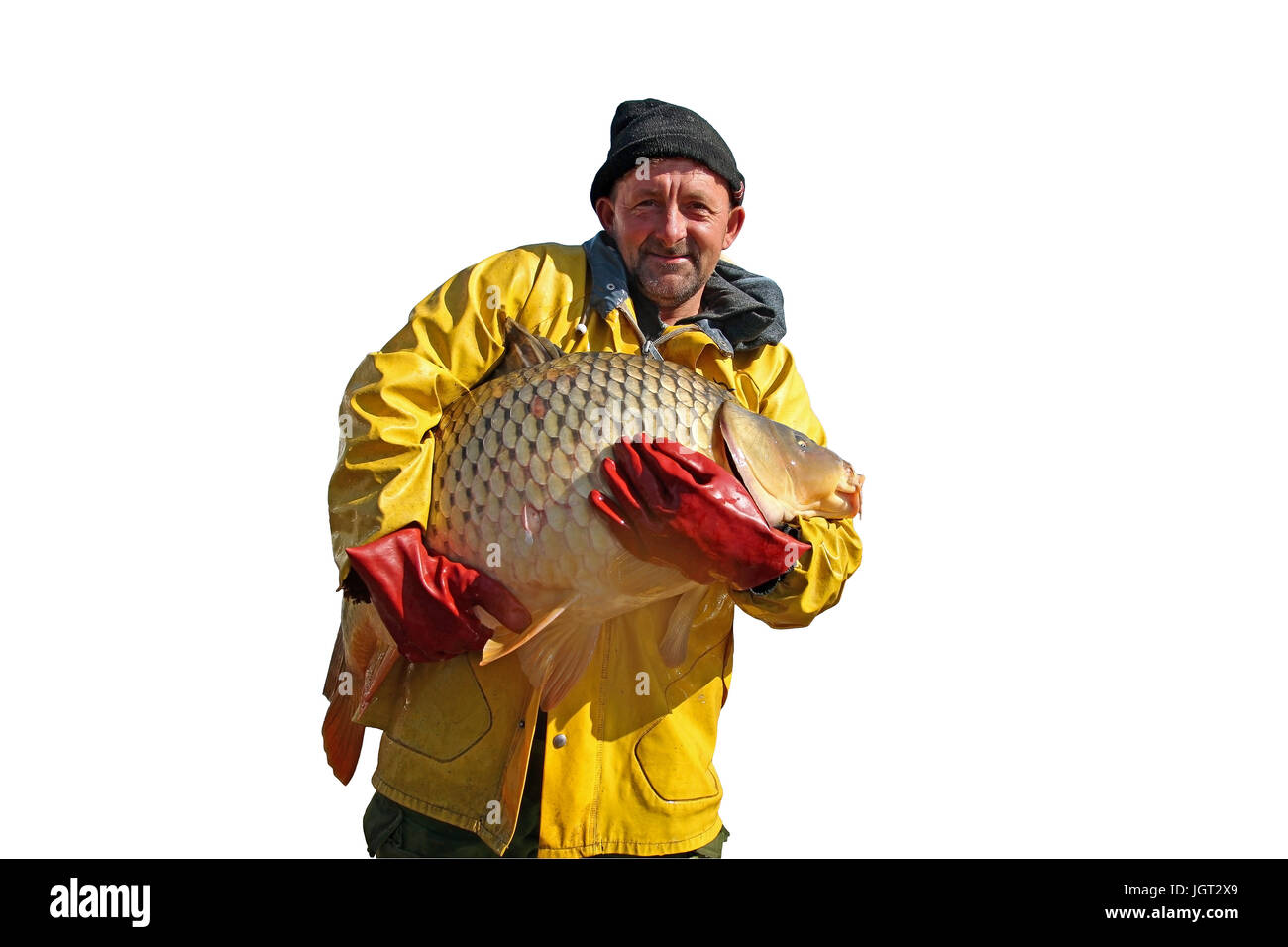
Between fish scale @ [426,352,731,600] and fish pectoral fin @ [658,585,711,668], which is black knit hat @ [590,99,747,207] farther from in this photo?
fish pectoral fin @ [658,585,711,668]

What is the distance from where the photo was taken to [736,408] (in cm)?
267

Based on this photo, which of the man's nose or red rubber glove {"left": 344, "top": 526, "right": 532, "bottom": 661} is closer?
red rubber glove {"left": 344, "top": 526, "right": 532, "bottom": 661}

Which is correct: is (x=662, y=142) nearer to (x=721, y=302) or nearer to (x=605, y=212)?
(x=605, y=212)

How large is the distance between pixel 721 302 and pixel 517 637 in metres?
1.01

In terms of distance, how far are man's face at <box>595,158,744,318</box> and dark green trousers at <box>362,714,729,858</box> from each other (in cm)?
105

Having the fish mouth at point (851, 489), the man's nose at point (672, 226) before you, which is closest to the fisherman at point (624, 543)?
the man's nose at point (672, 226)

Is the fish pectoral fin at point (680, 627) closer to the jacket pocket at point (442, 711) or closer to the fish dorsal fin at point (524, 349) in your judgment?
the jacket pocket at point (442, 711)

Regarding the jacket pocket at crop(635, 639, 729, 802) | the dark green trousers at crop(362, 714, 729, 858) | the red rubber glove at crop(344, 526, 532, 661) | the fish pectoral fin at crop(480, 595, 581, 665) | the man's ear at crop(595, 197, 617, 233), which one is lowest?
the dark green trousers at crop(362, 714, 729, 858)

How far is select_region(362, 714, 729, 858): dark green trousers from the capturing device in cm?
275

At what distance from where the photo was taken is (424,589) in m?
2.57

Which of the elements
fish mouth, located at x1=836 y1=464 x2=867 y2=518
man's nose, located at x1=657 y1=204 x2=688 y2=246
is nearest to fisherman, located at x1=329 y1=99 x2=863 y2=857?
man's nose, located at x1=657 y1=204 x2=688 y2=246

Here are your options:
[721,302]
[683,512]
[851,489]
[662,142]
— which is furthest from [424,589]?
[662,142]
